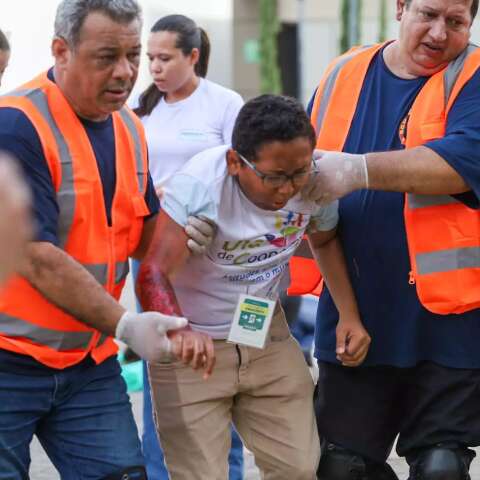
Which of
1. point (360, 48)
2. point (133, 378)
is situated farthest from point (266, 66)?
point (360, 48)

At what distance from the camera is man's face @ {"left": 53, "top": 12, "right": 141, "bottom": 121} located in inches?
137

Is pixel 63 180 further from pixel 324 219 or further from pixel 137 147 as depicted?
pixel 324 219

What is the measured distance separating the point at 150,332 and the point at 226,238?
487 millimetres

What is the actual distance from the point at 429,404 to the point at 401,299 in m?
0.36

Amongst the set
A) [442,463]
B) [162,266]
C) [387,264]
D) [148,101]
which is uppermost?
[162,266]

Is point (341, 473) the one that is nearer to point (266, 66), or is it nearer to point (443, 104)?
point (443, 104)

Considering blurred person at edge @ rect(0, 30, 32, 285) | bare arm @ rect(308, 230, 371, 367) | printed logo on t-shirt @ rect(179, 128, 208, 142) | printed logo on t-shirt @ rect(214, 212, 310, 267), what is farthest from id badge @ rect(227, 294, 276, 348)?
printed logo on t-shirt @ rect(179, 128, 208, 142)

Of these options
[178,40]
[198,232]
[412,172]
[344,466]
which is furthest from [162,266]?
[178,40]

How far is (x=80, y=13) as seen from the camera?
3502 millimetres

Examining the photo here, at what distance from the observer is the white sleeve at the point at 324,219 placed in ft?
12.9

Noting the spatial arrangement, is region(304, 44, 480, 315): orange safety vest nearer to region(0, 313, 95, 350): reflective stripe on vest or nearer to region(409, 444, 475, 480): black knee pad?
region(409, 444, 475, 480): black knee pad

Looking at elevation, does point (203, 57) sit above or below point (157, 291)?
below

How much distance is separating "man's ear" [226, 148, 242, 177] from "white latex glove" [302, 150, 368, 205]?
0.23 metres

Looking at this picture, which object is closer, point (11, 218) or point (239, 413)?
point (11, 218)
